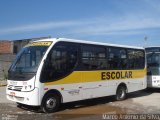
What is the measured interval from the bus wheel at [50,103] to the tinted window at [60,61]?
0.70 metres

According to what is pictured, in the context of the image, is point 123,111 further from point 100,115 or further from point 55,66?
point 55,66

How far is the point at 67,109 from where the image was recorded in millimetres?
12602

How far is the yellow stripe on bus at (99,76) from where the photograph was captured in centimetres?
1232

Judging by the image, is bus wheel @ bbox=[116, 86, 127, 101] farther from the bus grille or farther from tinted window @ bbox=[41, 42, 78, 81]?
the bus grille

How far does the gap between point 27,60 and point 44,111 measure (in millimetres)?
2063

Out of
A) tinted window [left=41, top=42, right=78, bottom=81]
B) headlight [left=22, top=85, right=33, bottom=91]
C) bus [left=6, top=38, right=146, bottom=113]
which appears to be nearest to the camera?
headlight [left=22, top=85, right=33, bottom=91]

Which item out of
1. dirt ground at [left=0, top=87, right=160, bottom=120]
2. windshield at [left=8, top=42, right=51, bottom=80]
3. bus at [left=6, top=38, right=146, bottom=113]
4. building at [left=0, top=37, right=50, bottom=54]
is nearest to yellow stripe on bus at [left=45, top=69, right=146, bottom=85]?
bus at [left=6, top=38, right=146, bottom=113]

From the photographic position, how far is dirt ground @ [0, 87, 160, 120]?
10969 millimetres

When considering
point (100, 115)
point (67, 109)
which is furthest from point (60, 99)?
point (100, 115)

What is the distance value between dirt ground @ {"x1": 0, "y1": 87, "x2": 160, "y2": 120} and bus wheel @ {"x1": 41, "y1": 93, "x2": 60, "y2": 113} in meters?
0.23

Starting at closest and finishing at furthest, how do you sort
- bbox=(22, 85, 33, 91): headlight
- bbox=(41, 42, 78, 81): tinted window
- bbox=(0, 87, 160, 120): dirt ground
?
A: bbox=(0, 87, 160, 120): dirt ground → bbox=(22, 85, 33, 91): headlight → bbox=(41, 42, 78, 81): tinted window

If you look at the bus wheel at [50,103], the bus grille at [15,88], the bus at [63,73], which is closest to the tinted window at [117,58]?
the bus at [63,73]

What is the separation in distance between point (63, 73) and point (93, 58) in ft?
6.96

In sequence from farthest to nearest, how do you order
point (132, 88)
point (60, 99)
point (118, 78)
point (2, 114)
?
point (132, 88)
point (118, 78)
point (60, 99)
point (2, 114)
